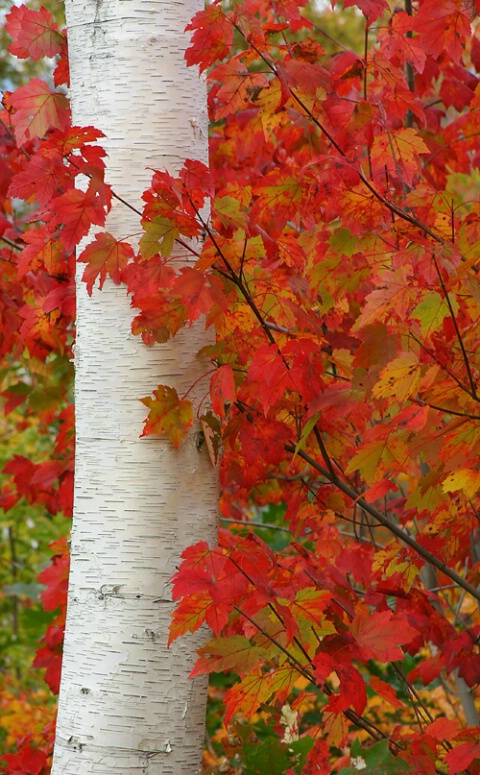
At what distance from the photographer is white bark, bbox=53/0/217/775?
4.75ft

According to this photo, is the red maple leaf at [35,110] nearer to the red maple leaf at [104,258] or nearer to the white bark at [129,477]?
the white bark at [129,477]

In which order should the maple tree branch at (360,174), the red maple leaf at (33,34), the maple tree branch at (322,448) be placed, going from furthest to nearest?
the red maple leaf at (33,34) < the maple tree branch at (322,448) < the maple tree branch at (360,174)

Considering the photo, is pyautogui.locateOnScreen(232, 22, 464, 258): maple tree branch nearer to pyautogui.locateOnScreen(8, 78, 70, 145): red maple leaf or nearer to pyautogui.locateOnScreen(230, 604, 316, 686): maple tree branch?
pyautogui.locateOnScreen(8, 78, 70, 145): red maple leaf

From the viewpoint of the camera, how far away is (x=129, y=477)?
1509mm

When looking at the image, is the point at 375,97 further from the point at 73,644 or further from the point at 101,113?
the point at 73,644

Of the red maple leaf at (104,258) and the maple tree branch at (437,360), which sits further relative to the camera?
the red maple leaf at (104,258)

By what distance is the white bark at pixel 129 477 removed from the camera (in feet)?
4.75

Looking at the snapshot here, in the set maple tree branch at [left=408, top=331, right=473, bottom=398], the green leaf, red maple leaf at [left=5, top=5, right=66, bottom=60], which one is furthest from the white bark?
maple tree branch at [left=408, top=331, right=473, bottom=398]

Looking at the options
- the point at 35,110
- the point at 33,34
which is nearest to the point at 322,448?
the point at 35,110

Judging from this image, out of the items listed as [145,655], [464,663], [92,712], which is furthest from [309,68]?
[464,663]

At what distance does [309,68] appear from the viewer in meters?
1.54

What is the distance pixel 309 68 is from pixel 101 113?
45cm

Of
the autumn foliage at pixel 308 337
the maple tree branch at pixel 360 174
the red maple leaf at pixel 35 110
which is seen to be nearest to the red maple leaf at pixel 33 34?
the autumn foliage at pixel 308 337

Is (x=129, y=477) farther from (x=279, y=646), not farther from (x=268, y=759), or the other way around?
(x=268, y=759)
